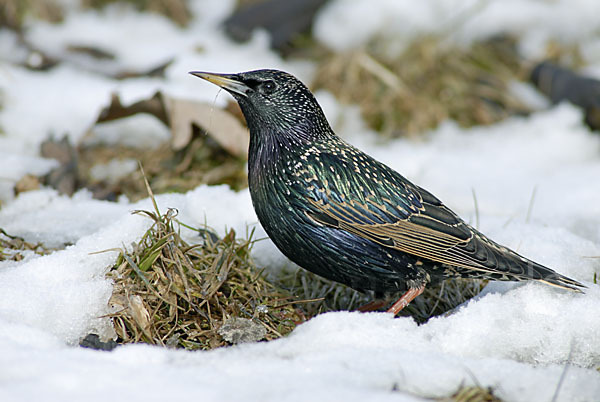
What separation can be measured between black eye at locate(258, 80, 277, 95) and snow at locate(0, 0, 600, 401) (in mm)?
745

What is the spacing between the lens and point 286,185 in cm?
310

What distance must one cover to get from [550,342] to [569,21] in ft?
19.2

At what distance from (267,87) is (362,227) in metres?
0.90

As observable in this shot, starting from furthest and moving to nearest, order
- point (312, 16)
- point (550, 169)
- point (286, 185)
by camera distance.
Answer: point (312, 16) → point (550, 169) → point (286, 185)

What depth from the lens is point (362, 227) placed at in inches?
120

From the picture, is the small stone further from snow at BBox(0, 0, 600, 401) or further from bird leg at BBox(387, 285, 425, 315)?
bird leg at BBox(387, 285, 425, 315)

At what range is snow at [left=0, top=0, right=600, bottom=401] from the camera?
219 cm

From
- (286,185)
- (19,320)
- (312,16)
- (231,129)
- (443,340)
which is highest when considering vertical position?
(312,16)

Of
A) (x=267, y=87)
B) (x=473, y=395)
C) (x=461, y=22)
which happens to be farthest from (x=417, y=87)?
(x=473, y=395)

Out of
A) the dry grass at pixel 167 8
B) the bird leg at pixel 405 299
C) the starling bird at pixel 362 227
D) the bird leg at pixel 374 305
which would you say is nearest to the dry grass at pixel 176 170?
the starling bird at pixel 362 227

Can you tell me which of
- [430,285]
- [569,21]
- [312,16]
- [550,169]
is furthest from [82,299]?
[569,21]

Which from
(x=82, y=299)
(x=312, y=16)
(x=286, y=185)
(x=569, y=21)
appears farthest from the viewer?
(x=569, y=21)

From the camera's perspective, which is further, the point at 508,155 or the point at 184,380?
the point at 508,155

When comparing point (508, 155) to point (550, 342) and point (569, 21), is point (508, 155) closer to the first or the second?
point (569, 21)
